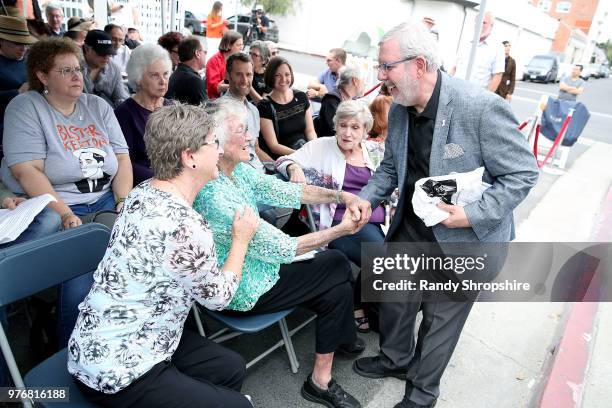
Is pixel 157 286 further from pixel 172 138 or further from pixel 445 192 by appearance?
pixel 445 192

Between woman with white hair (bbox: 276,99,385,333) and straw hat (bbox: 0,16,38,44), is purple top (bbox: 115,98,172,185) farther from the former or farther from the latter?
straw hat (bbox: 0,16,38,44)

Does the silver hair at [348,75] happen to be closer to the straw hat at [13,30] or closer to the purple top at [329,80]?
the purple top at [329,80]

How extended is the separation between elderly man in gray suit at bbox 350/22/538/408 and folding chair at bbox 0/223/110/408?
52.4 inches

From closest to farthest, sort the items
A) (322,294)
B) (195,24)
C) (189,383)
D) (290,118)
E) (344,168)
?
(189,383) < (322,294) < (344,168) < (290,118) < (195,24)

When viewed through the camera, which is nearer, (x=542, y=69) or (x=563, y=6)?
(x=542, y=69)

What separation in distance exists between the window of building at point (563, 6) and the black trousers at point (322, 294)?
69281 millimetres

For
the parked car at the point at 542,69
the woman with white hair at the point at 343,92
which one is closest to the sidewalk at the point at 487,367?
the woman with white hair at the point at 343,92

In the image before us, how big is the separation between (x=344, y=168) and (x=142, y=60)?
5.78 feet

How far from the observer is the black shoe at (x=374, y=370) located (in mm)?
2506

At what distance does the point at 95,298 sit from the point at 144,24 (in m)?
9.37

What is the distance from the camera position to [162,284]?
4.66ft

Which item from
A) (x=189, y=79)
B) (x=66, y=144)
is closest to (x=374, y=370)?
(x=66, y=144)

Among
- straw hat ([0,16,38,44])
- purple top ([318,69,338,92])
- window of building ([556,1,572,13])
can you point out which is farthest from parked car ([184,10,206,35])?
window of building ([556,1,572,13])

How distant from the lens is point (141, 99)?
10.6ft
